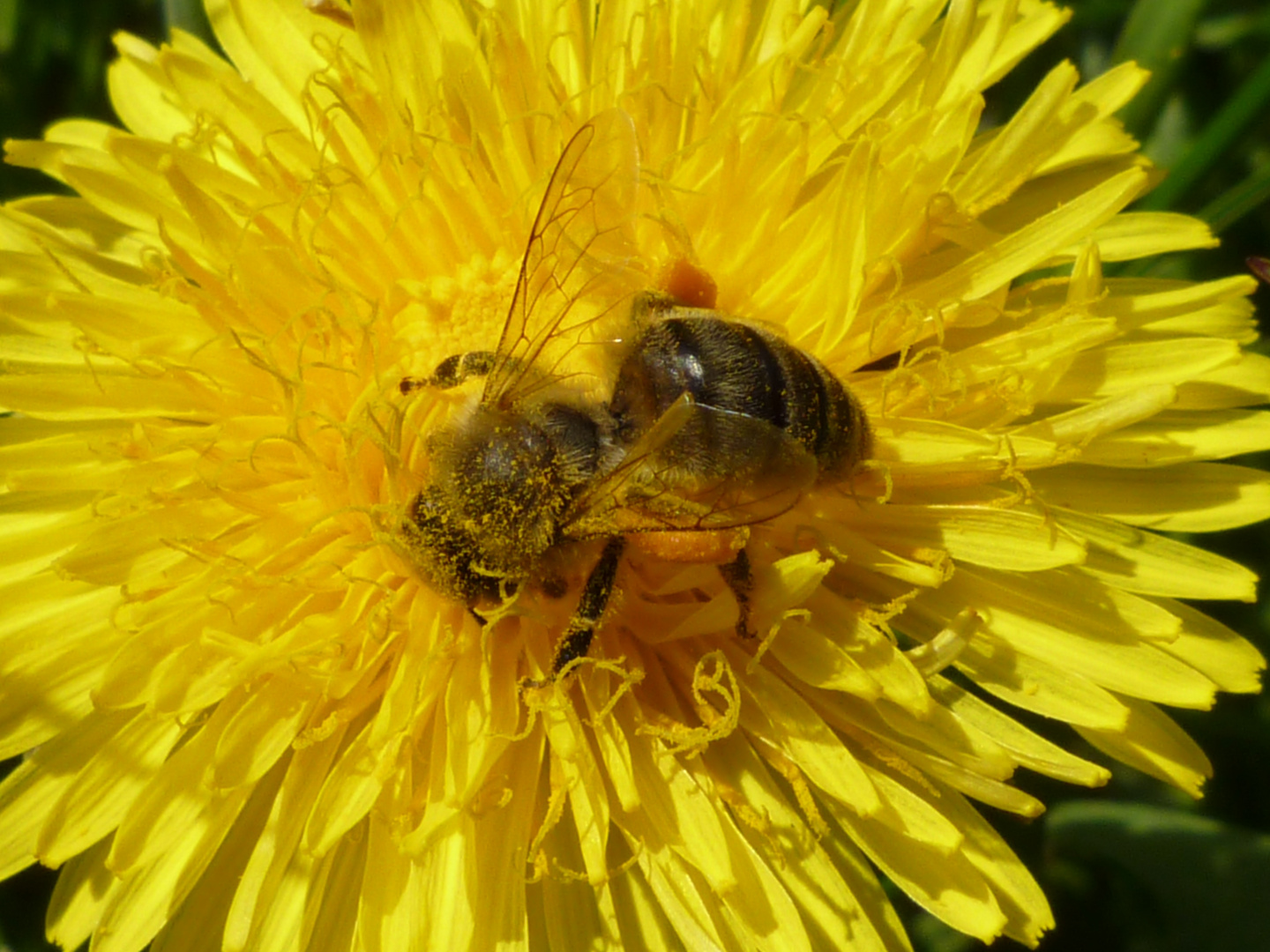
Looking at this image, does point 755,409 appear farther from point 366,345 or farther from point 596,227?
point 366,345

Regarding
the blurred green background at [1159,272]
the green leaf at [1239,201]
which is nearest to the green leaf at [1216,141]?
the blurred green background at [1159,272]

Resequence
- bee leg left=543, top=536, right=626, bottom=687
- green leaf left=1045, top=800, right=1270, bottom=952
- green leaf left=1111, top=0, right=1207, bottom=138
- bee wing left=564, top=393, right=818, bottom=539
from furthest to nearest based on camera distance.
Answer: green leaf left=1111, top=0, right=1207, bottom=138 < green leaf left=1045, top=800, right=1270, bottom=952 < bee leg left=543, top=536, right=626, bottom=687 < bee wing left=564, top=393, right=818, bottom=539

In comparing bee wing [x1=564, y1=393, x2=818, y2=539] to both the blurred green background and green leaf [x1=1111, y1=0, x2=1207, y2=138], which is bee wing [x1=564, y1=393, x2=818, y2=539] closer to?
the blurred green background

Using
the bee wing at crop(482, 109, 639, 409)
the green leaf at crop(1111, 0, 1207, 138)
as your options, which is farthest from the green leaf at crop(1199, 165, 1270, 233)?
the bee wing at crop(482, 109, 639, 409)

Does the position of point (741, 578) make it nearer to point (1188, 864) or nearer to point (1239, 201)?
point (1188, 864)

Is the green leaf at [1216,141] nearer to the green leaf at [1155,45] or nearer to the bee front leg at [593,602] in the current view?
the green leaf at [1155,45]

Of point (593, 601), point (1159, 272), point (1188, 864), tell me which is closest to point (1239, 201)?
point (1159, 272)
